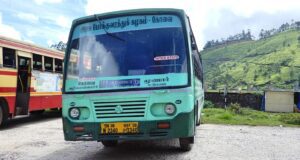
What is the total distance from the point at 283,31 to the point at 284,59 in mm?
54309

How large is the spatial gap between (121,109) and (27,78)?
26.3 ft

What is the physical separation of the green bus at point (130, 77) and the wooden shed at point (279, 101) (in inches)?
1205

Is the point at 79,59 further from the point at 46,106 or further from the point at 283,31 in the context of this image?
the point at 283,31

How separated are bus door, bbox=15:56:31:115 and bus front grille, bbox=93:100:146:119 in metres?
7.29

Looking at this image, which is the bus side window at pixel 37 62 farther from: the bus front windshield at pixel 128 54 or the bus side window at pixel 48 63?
the bus front windshield at pixel 128 54

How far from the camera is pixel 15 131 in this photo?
1226cm

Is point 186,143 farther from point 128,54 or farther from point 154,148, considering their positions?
point 128,54

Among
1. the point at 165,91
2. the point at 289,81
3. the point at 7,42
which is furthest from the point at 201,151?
the point at 289,81

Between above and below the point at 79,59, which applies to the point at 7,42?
above

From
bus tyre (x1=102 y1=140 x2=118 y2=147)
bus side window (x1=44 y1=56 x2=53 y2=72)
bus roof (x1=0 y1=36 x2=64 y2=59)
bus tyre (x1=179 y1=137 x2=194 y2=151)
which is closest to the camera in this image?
bus tyre (x1=179 y1=137 x2=194 y2=151)

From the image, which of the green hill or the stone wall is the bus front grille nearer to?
the stone wall

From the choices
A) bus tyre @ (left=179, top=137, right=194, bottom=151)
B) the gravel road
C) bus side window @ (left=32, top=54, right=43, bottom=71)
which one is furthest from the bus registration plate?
bus side window @ (left=32, top=54, right=43, bottom=71)

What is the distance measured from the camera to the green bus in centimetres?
680

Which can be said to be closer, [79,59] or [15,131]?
[79,59]
